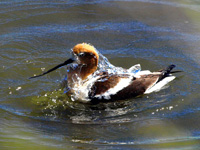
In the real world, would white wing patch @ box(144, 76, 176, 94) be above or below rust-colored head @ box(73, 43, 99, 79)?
below

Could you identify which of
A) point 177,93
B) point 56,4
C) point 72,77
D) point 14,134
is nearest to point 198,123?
point 177,93

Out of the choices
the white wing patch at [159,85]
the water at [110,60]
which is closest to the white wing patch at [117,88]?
the water at [110,60]

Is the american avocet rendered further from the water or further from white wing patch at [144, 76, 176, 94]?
the water

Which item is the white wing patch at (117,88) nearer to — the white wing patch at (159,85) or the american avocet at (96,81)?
the american avocet at (96,81)

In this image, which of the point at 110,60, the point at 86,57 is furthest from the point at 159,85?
the point at 86,57

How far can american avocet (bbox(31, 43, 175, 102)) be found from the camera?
20.5 feet

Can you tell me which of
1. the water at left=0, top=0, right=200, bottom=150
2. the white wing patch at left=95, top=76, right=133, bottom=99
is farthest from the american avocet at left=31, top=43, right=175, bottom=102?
the water at left=0, top=0, right=200, bottom=150

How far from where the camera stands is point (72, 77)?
6.43 metres

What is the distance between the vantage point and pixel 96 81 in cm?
632

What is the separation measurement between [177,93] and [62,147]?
9.34ft

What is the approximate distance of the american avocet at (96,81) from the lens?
625 centimetres

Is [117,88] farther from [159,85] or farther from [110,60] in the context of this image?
[110,60]

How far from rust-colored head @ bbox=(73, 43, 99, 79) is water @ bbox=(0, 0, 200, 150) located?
64 cm

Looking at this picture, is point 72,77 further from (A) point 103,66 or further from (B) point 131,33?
(B) point 131,33
